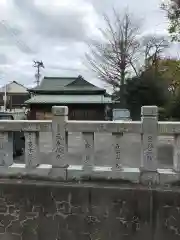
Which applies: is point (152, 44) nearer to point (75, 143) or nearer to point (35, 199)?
point (75, 143)

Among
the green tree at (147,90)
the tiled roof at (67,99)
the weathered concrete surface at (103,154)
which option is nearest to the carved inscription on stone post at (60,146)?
the weathered concrete surface at (103,154)

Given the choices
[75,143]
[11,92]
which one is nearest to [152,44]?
[75,143]

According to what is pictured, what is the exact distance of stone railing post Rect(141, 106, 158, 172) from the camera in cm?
535

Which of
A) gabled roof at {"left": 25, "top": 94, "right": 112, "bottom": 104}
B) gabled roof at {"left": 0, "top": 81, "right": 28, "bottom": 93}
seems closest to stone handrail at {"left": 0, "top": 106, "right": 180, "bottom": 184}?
gabled roof at {"left": 25, "top": 94, "right": 112, "bottom": 104}

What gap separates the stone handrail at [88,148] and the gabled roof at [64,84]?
3323 cm

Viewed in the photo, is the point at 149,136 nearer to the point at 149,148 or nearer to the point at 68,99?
the point at 149,148

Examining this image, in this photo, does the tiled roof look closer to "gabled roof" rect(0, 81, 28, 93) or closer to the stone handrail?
the stone handrail

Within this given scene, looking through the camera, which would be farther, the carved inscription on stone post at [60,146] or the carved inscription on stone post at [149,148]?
the carved inscription on stone post at [60,146]

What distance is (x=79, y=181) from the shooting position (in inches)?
220

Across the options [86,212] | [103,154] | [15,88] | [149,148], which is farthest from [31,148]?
[15,88]

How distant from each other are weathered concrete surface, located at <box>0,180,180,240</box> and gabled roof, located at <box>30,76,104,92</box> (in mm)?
33452

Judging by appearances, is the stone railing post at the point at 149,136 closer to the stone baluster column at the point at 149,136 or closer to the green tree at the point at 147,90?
the stone baluster column at the point at 149,136

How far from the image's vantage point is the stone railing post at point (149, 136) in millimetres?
5352

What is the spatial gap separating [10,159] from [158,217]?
2.54 metres
